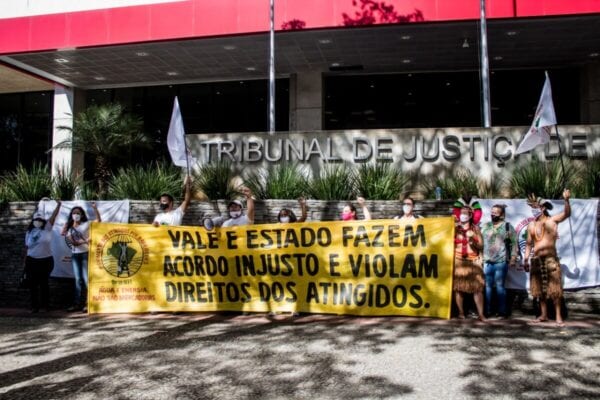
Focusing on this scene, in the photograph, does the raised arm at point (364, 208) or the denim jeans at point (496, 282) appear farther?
the raised arm at point (364, 208)

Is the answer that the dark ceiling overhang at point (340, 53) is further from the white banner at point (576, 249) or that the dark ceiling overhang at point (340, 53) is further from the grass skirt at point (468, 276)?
the grass skirt at point (468, 276)

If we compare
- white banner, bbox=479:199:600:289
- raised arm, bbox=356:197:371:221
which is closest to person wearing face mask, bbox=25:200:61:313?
raised arm, bbox=356:197:371:221

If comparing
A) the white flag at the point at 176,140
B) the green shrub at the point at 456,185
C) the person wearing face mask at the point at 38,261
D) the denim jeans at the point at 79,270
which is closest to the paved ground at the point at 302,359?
the denim jeans at the point at 79,270

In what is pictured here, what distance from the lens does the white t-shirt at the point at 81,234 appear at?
9242 mm

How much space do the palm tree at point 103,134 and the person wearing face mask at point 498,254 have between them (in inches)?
540

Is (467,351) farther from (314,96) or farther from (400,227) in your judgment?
(314,96)

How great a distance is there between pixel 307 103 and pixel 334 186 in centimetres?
1012

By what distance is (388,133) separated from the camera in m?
11.6

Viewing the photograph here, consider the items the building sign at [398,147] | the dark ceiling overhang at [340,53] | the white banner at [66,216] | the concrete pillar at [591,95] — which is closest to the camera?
the white banner at [66,216]

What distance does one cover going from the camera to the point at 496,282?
7.93m

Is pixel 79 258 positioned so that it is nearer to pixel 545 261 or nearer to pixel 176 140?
pixel 176 140

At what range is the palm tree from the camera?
59.1ft

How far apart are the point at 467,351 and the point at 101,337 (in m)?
4.70

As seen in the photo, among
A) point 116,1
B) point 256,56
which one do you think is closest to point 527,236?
point 256,56
